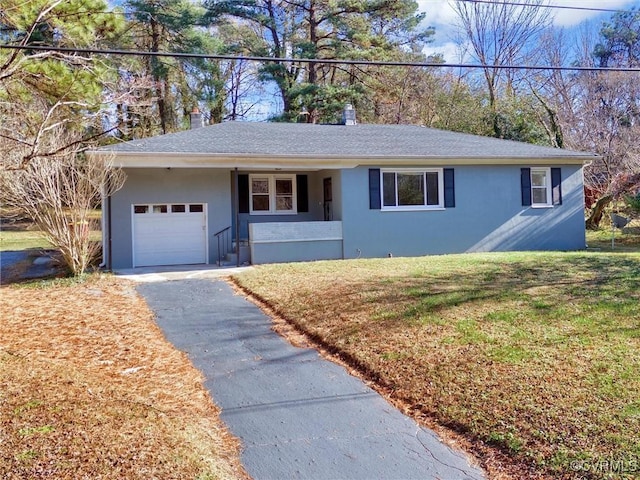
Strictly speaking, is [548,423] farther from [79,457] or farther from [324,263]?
[324,263]

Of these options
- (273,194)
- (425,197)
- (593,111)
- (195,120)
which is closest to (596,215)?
(593,111)

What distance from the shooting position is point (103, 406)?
427cm

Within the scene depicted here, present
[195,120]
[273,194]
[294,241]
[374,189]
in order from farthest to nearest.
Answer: [195,120]
[273,194]
[374,189]
[294,241]

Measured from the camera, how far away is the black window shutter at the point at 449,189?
603 inches

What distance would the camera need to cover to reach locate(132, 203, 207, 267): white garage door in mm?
13547

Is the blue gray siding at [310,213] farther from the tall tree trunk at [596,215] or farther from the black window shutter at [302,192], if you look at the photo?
the tall tree trunk at [596,215]

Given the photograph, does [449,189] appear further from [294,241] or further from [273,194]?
[273,194]

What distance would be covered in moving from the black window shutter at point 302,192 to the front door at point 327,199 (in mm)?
675

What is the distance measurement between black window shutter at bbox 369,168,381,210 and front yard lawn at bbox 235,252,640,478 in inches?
187

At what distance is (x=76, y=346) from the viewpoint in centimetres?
648

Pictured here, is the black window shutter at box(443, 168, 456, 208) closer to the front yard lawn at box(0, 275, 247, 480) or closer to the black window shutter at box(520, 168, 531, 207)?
the black window shutter at box(520, 168, 531, 207)

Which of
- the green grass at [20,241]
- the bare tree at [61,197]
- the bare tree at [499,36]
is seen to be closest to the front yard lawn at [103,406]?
the bare tree at [61,197]

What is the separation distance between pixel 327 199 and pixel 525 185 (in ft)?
20.3

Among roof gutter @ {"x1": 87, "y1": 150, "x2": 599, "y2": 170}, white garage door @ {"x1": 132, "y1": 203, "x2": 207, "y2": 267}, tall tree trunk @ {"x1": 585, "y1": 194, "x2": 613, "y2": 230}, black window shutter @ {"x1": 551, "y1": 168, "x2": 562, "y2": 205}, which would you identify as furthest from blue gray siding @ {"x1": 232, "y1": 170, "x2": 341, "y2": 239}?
tall tree trunk @ {"x1": 585, "y1": 194, "x2": 613, "y2": 230}
